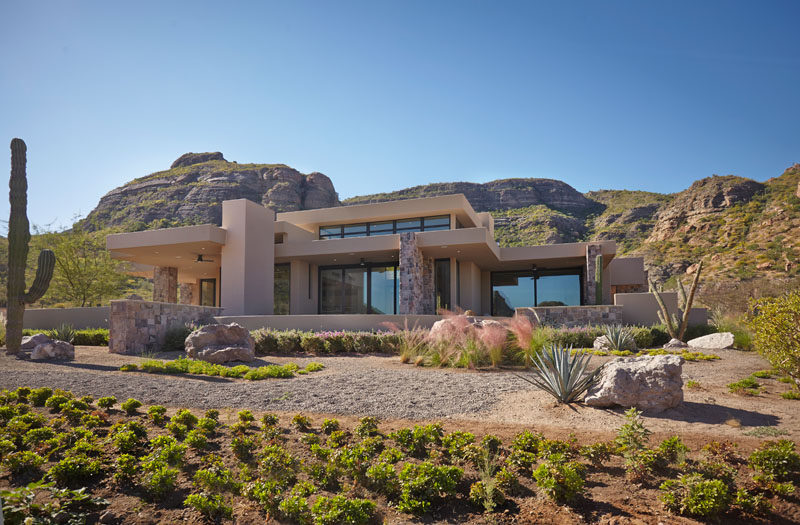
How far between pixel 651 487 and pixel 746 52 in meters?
10.4

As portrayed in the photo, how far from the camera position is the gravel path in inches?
213

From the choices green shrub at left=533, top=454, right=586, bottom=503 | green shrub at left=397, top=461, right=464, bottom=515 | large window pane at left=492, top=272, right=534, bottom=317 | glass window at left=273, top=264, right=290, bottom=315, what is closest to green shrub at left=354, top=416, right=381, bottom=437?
green shrub at left=397, top=461, right=464, bottom=515

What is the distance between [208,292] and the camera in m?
24.5

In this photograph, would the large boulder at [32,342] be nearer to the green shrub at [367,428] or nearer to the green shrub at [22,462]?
the green shrub at [22,462]

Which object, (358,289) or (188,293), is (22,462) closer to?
(358,289)

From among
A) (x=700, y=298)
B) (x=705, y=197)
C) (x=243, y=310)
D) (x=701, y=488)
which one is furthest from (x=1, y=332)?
(x=705, y=197)

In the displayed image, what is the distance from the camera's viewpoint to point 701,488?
9.18 ft

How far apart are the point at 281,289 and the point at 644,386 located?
57.6 ft

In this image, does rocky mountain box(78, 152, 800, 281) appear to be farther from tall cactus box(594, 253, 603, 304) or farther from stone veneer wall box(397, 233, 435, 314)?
stone veneer wall box(397, 233, 435, 314)

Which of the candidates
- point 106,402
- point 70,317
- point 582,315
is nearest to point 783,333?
point 106,402

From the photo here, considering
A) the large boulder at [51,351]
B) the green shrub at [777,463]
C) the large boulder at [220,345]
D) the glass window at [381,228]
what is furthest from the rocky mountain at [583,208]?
the green shrub at [777,463]

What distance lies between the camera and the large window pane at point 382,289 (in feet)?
66.0

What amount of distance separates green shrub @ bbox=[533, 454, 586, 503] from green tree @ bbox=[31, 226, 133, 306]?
898 inches

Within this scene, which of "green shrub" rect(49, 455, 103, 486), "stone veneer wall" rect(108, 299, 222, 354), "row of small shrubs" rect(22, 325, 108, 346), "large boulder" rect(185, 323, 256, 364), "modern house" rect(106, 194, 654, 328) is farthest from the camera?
"modern house" rect(106, 194, 654, 328)
